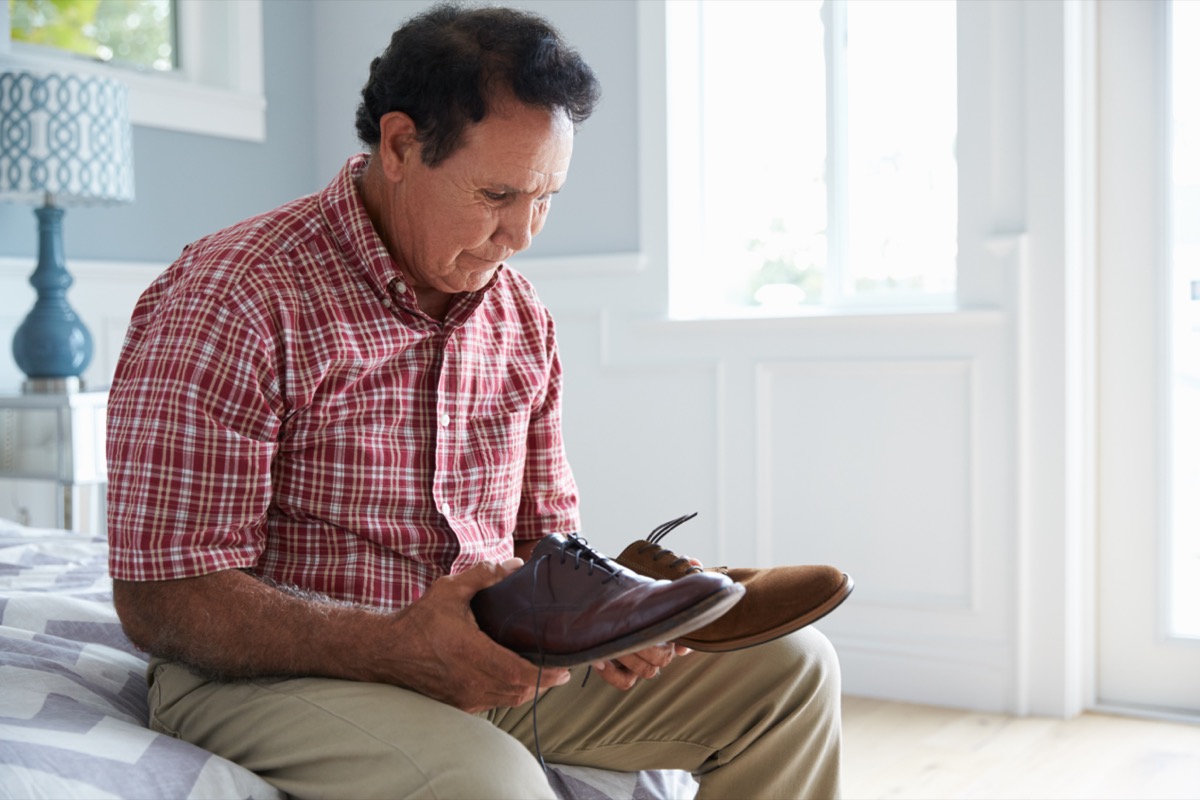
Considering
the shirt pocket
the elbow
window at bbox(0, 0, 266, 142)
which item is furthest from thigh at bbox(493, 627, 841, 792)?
window at bbox(0, 0, 266, 142)

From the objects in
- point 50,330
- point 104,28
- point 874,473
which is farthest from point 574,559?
point 104,28

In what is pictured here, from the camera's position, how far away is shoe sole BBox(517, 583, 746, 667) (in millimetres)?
894

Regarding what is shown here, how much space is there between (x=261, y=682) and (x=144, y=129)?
2.48m

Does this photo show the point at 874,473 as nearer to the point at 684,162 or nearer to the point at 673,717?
the point at 684,162

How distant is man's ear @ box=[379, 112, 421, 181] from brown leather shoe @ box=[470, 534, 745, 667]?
18.4 inches

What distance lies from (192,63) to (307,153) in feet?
1.34

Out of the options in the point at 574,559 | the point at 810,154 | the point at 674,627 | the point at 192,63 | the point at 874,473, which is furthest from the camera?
the point at 192,63

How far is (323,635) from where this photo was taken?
1067 mm

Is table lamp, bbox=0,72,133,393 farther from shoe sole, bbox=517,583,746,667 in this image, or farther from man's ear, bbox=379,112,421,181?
shoe sole, bbox=517,583,746,667

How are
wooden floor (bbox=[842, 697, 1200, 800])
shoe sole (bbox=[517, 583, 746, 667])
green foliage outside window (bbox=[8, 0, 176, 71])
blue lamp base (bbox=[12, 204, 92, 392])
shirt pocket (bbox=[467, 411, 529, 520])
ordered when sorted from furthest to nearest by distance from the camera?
green foliage outside window (bbox=[8, 0, 176, 71]), blue lamp base (bbox=[12, 204, 92, 392]), wooden floor (bbox=[842, 697, 1200, 800]), shirt pocket (bbox=[467, 411, 529, 520]), shoe sole (bbox=[517, 583, 746, 667])

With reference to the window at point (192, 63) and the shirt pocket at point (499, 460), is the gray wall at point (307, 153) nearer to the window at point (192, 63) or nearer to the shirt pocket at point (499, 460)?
the window at point (192, 63)

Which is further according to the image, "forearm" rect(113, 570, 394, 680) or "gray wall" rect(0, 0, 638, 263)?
"gray wall" rect(0, 0, 638, 263)

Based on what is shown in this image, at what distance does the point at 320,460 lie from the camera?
1.19 m

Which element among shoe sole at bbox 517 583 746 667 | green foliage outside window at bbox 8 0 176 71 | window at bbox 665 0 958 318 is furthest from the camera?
green foliage outside window at bbox 8 0 176 71
